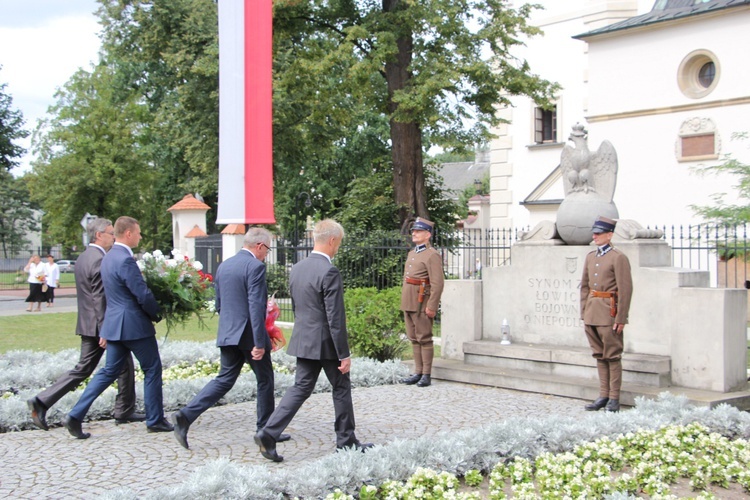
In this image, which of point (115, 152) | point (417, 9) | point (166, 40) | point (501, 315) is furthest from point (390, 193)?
point (115, 152)

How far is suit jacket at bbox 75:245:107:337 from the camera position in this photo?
8.09m

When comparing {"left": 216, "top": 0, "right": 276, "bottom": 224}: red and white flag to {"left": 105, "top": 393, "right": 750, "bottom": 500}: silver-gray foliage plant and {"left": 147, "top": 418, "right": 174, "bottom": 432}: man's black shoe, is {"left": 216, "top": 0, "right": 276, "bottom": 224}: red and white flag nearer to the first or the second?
{"left": 147, "top": 418, "right": 174, "bottom": 432}: man's black shoe

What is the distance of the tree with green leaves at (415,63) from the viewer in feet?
63.4

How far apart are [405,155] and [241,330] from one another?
14.6 m

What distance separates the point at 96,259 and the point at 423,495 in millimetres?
4171

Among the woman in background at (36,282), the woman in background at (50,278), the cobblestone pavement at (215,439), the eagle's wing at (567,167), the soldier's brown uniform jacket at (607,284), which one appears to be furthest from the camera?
the woman in background at (50,278)

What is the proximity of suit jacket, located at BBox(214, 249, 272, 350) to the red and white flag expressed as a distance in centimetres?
113

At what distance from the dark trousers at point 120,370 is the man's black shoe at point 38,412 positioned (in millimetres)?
496

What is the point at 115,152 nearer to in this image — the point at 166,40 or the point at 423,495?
the point at 166,40

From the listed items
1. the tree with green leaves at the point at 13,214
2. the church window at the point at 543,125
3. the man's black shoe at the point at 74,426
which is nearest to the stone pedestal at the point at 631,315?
the man's black shoe at the point at 74,426

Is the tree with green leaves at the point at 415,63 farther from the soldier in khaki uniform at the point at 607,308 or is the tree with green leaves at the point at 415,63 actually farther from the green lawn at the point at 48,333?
the soldier in khaki uniform at the point at 607,308

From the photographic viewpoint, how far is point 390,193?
22391 mm

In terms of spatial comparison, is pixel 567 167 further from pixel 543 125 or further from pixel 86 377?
pixel 543 125

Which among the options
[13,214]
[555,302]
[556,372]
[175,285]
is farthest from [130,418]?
[13,214]
